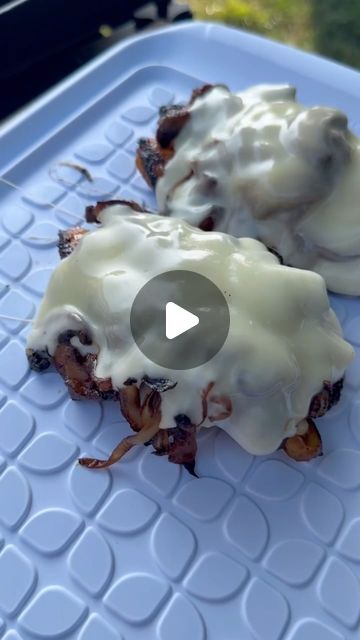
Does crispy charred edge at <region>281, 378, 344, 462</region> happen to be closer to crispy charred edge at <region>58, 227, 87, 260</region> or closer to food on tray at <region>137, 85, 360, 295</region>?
food on tray at <region>137, 85, 360, 295</region>

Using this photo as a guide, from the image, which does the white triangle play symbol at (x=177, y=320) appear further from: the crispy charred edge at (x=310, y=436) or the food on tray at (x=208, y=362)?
the crispy charred edge at (x=310, y=436)

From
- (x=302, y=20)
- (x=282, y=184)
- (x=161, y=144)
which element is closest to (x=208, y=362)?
(x=282, y=184)

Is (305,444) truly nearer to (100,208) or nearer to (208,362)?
(208,362)

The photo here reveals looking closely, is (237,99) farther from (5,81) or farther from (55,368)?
(5,81)

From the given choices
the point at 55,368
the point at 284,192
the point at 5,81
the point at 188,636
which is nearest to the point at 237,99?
the point at 284,192
